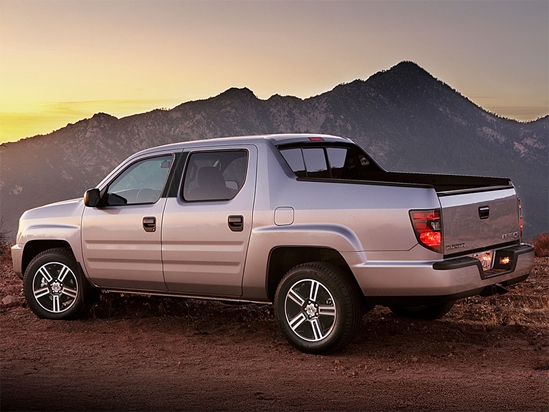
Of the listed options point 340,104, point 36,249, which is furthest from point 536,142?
point 36,249

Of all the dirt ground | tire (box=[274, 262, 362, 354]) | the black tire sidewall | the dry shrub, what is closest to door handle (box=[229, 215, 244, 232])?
tire (box=[274, 262, 362, 354])

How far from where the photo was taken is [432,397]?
578cm

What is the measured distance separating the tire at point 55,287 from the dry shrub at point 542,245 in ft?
36.8

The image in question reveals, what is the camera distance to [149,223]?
317 inches

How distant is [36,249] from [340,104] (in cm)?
13690

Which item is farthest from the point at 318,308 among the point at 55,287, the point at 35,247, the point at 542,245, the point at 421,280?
the point at 542,245

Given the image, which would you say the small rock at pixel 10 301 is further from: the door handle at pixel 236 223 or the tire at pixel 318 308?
the tire at pixel 318 308

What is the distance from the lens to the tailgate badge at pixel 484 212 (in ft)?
22.9

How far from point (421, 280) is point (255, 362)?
63.1 inches

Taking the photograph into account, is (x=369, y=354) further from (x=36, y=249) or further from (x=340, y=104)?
(x=340, y=104)

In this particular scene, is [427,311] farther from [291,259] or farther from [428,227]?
[428,227]

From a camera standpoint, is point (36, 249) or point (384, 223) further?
point (36, 249)

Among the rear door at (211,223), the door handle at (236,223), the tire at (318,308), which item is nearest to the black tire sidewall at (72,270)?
the rear door at (211,223)

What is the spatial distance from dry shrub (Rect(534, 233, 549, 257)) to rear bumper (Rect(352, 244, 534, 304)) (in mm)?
10814
